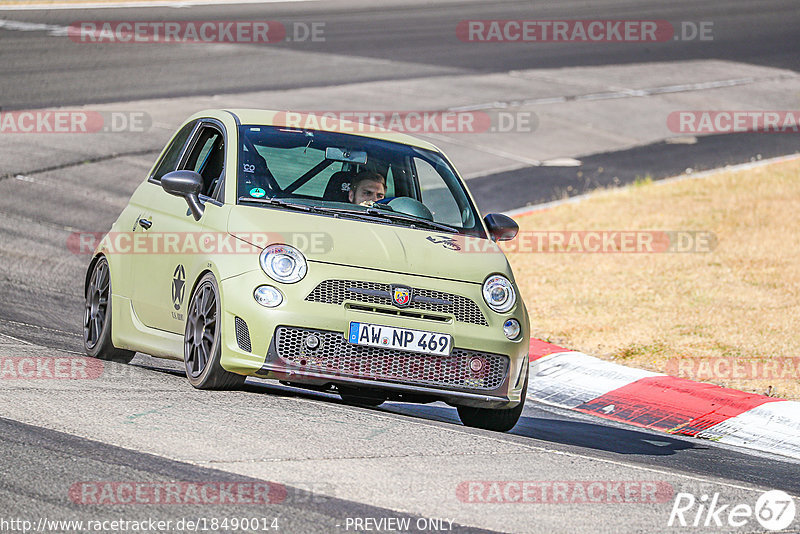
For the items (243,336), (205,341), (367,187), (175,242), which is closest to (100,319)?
(175,242)

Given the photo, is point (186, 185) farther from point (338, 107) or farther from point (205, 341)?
point (338, 107)

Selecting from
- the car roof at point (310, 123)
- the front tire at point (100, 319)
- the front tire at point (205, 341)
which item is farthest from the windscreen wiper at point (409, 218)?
the front tire at point (100, 319)

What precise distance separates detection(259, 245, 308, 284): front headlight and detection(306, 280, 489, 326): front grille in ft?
0.45

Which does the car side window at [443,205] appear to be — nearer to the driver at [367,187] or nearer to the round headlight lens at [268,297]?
the driver at [367,187]

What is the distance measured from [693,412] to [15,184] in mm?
9693

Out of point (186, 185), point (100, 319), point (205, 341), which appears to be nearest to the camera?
point (205, 341)

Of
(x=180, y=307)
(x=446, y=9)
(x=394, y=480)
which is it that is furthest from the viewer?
(x=446, y=9)

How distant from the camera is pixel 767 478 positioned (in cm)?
719

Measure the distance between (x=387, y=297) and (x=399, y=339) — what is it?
9.8 inches

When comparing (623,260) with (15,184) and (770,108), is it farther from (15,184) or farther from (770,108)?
(770,108)

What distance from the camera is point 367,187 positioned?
27.1 ft

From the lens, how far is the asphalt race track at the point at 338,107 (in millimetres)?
5492

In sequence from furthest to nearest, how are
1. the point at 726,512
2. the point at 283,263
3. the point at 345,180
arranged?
1. the point at 345,180
2. the point at 283,263
3. the point at 726,512

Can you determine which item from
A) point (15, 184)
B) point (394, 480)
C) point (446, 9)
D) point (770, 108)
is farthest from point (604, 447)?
point (446, 9)
